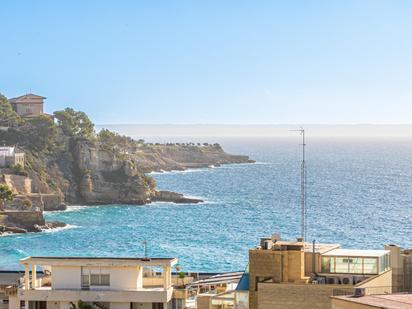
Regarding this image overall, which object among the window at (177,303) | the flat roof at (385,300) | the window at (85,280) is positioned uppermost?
the flat roof at (385,300)

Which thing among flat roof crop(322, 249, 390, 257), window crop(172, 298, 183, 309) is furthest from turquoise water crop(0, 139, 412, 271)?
flat roof crop(322, 249, 390, 257)

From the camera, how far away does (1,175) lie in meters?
156

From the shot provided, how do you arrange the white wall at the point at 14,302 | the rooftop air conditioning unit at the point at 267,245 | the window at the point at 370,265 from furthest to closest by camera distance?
the white wall at the point at 14,302
the window at the point at 370,265
the rooftop air conditioning unit at the point at 267,245

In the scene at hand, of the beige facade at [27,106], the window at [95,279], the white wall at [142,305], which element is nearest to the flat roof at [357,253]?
the white wall at [142,305]

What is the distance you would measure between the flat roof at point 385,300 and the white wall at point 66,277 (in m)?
13.1

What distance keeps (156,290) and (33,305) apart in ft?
10.4

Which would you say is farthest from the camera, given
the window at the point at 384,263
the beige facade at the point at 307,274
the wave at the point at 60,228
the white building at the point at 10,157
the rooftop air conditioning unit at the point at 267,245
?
the white building at the point at 10,157

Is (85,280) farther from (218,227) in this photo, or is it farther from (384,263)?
(218,227)

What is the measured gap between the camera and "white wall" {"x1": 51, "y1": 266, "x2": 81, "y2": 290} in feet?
101

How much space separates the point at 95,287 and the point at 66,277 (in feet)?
2.65

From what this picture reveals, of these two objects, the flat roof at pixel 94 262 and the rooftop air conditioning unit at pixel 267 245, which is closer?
the rooftop air conditioning unit at pixel 267 245

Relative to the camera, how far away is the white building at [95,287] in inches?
1197

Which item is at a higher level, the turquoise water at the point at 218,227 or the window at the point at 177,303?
the window at the point at 177,303

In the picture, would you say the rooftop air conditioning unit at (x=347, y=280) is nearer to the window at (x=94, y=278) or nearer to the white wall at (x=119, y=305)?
the white wall at (x=119, y=305)
